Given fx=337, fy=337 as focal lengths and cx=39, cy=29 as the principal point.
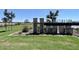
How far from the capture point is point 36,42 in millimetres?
5016

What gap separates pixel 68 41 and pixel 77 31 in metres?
0.20

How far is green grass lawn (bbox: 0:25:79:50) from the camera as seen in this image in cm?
496

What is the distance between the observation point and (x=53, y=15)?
5.05 m

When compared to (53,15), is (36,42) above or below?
below

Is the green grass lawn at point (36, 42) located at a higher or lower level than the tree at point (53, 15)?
lower

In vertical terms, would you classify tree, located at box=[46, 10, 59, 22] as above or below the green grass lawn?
above

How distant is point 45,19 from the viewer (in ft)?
16.4

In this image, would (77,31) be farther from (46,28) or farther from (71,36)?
(46,28)

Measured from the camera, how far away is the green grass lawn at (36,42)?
4.96 m
